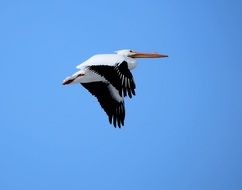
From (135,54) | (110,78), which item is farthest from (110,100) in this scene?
(110,78)

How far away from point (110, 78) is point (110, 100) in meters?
1.45

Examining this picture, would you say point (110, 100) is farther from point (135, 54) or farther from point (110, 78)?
point (110, 78)

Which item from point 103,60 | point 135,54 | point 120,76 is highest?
point 135,54

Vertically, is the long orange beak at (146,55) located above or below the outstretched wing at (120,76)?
above

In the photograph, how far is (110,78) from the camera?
10.8 meters

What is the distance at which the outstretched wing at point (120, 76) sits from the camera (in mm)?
10406

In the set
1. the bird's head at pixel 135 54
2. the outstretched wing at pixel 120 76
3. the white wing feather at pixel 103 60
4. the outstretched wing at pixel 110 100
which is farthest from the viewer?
the bird's head at pixel 135 54

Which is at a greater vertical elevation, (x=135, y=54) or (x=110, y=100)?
(x=135, y=54)

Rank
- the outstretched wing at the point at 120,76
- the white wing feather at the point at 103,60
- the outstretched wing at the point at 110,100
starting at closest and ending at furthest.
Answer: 1. the outstretched wing at the point at 120,76
2. the white wing feather at the point at 103,60
3. the outstretched wing at the point at 110,100

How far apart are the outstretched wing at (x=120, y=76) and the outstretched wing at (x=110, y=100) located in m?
1.10

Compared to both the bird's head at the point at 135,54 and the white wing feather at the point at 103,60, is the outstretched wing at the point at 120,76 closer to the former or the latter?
the white wing feather at the point at 103,60

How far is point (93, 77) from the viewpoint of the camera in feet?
37.7

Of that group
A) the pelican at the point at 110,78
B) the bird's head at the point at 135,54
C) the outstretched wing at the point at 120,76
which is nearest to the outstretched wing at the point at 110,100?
the pelican at the point at 110,78

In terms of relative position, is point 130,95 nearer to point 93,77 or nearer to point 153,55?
point 93,77
